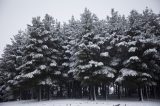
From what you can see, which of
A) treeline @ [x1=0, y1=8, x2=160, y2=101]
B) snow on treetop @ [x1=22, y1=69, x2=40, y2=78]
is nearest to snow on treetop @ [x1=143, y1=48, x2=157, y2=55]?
treeline @ [x1=0, y1=8, x2=160, y2=101]

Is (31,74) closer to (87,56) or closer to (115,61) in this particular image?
(87,56)

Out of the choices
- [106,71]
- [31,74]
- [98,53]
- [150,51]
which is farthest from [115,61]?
[31,74]

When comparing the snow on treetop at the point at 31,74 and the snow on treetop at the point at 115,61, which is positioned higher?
the snow on treetop at the point at 115,61

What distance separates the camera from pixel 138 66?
Result: 23.2m

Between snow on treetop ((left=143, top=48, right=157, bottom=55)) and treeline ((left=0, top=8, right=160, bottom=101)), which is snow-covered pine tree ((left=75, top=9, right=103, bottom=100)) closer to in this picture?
treeline ((left=0, top=8, right=160, bottom=101))

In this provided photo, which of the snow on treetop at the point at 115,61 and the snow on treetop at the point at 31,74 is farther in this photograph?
the snow on treetop at the point at 115,61

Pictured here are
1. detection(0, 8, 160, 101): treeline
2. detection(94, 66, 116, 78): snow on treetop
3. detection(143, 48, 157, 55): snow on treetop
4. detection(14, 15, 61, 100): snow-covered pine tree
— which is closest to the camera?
detection(143, 48, 157, 55): snow on treetop

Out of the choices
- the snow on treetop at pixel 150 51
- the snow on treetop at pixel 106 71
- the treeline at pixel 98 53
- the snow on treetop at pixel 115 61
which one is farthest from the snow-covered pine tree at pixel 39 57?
the snow on treetop at pixel 150 51

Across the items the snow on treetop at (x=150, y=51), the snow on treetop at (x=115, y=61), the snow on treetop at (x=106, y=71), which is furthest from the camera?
the snow on treetop at (x=115, y=61)

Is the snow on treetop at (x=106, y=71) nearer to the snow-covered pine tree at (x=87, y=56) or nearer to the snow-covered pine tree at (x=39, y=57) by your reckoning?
the snow-covered pine tree at (x=87, y=56)

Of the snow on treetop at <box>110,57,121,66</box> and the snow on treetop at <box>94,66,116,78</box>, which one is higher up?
the snow on treetop at <box>110,57,121,66</box>

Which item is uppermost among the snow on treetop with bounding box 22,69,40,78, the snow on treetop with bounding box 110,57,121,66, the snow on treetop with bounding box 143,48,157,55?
the snow on treetop with bounding box 143,48,157,55

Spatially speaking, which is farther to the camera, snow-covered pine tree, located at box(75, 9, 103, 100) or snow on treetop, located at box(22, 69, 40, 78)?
snow on treetop, located at box(22, 69, 40, 78)

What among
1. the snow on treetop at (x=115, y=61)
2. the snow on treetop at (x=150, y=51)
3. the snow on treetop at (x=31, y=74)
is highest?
the snow on treetop at (x=150, y=51)
